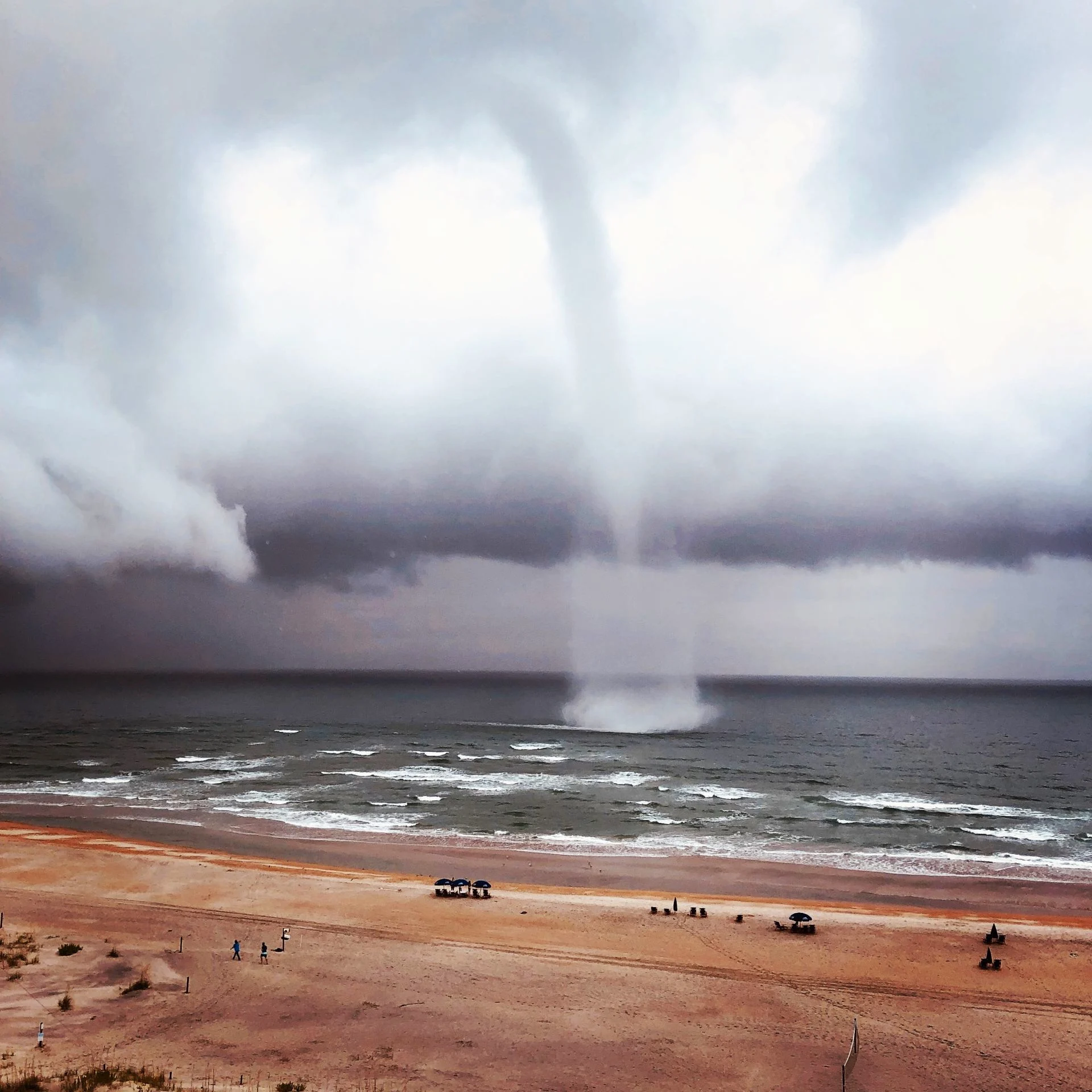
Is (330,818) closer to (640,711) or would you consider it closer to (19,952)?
(19,952)

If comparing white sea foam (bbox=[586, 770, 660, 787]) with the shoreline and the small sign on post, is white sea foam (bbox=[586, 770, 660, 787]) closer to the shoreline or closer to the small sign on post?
the shoreline

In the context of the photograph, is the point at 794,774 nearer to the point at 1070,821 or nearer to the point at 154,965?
the point at 1070,821

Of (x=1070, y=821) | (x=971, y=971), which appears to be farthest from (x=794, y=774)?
(x=971, y=971)

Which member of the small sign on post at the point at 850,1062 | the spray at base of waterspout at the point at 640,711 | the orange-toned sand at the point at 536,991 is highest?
the small sign on post at the point at 850,1062

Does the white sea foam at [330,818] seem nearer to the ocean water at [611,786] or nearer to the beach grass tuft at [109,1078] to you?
the ocean water at [611,786]

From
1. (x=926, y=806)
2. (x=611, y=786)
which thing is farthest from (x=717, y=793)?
(x=926, y=806)

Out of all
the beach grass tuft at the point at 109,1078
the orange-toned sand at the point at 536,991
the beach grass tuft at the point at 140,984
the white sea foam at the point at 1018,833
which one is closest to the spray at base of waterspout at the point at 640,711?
the white sea foam at the point at 1018,833
